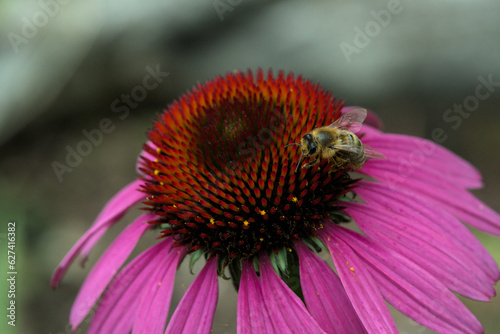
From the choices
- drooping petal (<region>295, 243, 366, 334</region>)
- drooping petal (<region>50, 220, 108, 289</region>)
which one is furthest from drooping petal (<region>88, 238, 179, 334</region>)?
drooping petal (<region>295, 243, 366, 334</region>)

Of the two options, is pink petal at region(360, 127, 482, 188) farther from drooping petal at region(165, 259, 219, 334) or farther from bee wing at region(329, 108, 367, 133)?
drooping petal at region(165, 259, 219, 334)


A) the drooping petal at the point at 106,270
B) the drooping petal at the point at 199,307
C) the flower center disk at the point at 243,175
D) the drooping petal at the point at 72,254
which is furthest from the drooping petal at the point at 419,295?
the drooping petal at the point at 72,254

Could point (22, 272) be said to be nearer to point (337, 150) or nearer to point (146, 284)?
point (146, 284)

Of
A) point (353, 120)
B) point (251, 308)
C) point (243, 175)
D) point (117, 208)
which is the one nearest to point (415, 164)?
point (353, 120)

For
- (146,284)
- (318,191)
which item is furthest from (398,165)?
(146,284)

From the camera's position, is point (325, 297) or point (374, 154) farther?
point (374, 154)

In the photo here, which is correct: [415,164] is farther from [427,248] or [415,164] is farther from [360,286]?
[360,286]
